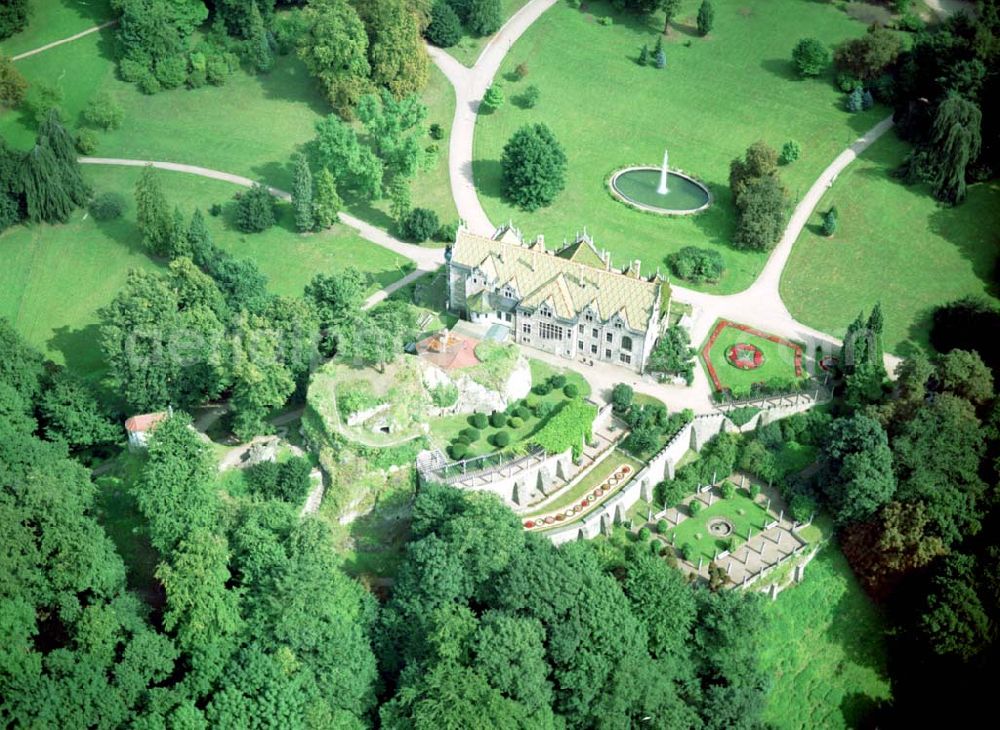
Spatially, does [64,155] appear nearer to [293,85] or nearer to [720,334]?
[293,85]

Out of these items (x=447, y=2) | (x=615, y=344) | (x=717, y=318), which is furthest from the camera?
(x=447, y=2)

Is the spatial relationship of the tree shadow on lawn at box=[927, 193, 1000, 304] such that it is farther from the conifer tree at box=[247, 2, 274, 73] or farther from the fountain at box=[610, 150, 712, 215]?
the conifer tree at box=[247, 2, 274, 73]

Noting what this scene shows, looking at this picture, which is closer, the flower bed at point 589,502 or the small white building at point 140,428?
the flower bed at point 589,502

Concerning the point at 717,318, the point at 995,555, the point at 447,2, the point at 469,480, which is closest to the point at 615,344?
the point at 717,318

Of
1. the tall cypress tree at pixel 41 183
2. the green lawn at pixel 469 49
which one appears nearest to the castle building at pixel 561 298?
the tall cypress tree at pixel 41 183

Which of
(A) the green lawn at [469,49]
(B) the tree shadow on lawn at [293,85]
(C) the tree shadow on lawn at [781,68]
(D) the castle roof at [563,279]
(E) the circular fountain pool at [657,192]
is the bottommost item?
(E) the circular fountain pool at [657,192]

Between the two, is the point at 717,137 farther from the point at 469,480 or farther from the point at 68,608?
the point at 68,608

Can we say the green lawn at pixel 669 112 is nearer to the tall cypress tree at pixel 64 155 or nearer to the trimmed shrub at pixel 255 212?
the trimmed shrub at pixel 255 212
